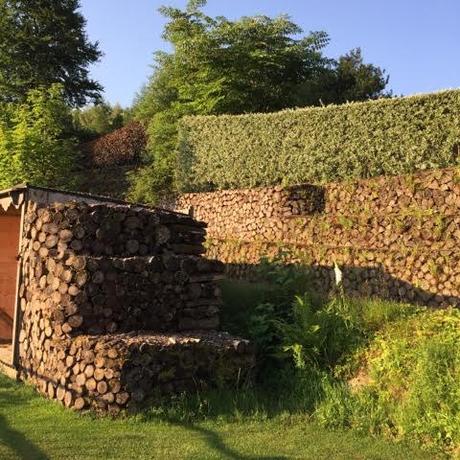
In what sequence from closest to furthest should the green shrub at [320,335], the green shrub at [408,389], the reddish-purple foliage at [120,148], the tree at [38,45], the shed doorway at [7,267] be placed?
the green shrub at [408,389], the green shrub at [320,335], the shed doorway at [7,267], the reddish-purple foliage at [120,148], the tree at [38,45]

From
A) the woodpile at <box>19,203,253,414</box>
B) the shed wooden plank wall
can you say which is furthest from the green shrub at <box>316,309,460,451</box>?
the shed wooden plank wall

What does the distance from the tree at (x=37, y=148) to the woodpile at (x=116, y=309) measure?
10232 mm

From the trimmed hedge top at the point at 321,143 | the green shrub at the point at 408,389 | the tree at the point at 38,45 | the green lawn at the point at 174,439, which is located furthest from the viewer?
the tree at the point at 38,45

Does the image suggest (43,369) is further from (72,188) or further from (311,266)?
(72,188)

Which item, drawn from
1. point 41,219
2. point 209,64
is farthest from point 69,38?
point 41,219

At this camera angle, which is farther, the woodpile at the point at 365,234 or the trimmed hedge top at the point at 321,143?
the trimmed hedge top at the point at 321,143

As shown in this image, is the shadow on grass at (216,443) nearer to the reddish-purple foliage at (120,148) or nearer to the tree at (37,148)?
the tree at (37,148)

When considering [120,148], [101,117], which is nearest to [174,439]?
[120,148]

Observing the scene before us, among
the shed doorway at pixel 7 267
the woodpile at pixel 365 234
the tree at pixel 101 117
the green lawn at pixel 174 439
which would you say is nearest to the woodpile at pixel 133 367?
the green lawn at pixel 174 439

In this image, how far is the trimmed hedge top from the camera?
42.1ft

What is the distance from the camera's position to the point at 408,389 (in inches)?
251

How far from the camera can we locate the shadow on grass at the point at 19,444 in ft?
18.4

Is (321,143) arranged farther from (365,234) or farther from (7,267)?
(7,267)

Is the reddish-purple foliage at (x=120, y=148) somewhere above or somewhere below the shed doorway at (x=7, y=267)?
above
